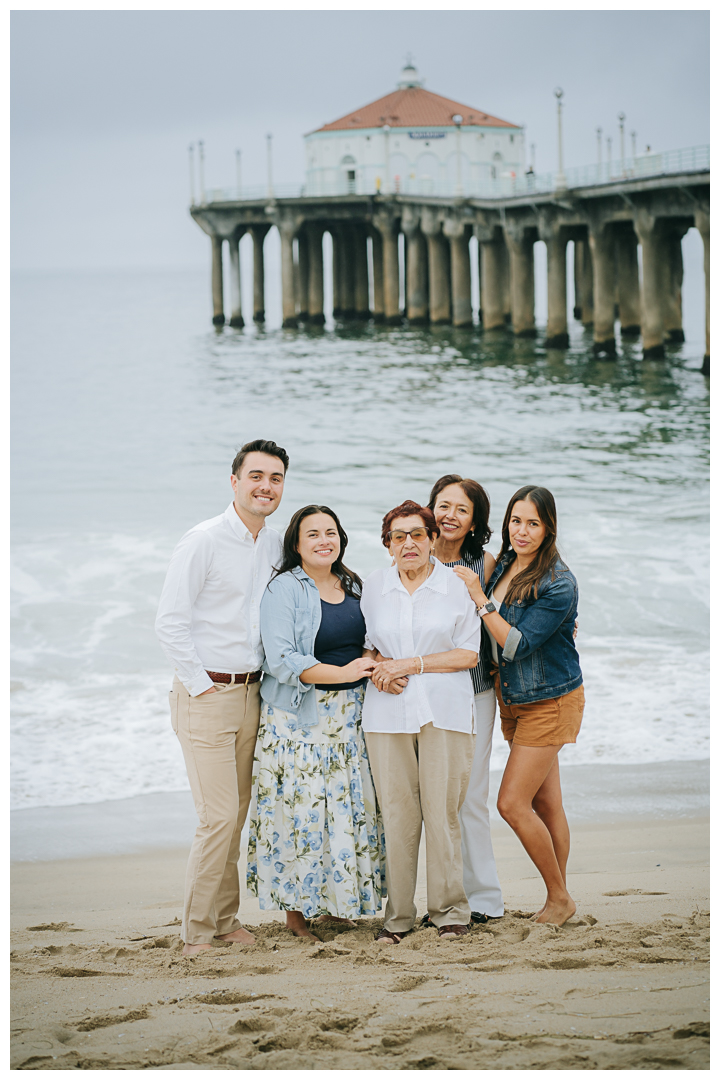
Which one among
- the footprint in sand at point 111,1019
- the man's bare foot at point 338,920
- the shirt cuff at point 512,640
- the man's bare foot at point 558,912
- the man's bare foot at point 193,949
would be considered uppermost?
the shirt cuff at point 512,640

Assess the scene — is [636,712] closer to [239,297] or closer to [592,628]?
[592,628]

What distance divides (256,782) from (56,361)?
34752 millimetres

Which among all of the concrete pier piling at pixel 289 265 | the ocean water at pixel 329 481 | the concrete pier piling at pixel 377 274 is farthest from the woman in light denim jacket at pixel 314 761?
the concrete pier piling at pixel 377 274

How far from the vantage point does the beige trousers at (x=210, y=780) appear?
3174 millimetres

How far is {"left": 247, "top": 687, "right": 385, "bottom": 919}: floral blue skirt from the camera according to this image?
124 inches

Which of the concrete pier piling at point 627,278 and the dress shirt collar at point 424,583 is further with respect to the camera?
the concrete pier piling at point 627,278

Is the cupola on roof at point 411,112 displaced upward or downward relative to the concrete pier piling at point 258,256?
upward

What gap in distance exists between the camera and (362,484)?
16.0m

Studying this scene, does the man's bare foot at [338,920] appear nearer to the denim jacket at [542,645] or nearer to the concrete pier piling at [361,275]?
the denim jacket at [542,645]

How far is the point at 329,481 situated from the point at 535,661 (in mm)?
13107

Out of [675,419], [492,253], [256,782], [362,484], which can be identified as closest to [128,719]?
[256,782]

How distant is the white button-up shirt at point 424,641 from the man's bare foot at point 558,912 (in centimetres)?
63

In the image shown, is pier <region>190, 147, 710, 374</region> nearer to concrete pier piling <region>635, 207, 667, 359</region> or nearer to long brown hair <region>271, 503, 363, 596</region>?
concrete pier piling <region>635, 207, 667, 359</region>

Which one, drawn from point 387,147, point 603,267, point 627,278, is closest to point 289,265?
point 627,278
